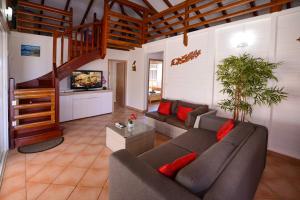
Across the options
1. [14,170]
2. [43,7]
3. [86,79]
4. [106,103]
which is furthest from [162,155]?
[43,7]

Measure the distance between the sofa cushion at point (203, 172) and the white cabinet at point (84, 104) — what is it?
4395 millimetres

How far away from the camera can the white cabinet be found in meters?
4.70

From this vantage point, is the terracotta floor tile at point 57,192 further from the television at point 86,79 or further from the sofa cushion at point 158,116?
the television at point 86,79

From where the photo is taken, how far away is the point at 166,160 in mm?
1936

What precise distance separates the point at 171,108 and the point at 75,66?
2824mm

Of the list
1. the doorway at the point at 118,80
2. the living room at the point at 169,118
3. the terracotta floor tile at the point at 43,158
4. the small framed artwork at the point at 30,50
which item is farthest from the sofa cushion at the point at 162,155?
the doorway at the point at 118,80

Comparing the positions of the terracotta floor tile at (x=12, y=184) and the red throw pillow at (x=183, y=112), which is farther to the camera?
the red throw pillow at (x=183, y=112)

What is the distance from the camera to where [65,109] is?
15.4 ft

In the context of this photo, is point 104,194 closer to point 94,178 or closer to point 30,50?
point 94,178

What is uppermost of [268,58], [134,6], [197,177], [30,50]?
[134,6]

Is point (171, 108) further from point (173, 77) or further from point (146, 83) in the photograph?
point (146, 83)

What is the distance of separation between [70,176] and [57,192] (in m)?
0.31

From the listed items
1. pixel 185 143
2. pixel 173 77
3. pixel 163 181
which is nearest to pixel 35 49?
pixel 173 77

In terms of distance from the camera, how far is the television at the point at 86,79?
5309 mm
